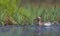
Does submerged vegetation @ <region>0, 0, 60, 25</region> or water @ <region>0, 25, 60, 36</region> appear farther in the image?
submerged vegetation @ <region>0, 0, 60, 25</region>

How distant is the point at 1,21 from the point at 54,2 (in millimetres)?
913

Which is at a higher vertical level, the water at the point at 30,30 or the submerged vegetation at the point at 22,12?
the submerged vegetation at the point at 22,12

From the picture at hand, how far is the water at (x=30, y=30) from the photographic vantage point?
264 cm

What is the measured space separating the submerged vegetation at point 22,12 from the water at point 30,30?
0.42 feet

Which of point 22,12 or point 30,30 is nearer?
point 30,30

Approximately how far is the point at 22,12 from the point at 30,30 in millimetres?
364

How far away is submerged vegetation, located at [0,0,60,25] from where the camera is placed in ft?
9.59

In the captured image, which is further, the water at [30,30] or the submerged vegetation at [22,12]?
the submerged vegetation at [22,12]

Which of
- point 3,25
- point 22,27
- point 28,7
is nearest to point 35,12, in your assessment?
point 28,7

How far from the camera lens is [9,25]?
2885 mm

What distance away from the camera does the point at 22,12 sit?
117 inches

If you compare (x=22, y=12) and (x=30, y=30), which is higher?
(x=22, y=12)

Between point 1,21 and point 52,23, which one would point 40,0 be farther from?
point 1,21

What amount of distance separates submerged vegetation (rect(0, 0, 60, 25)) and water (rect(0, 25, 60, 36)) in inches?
5.0
